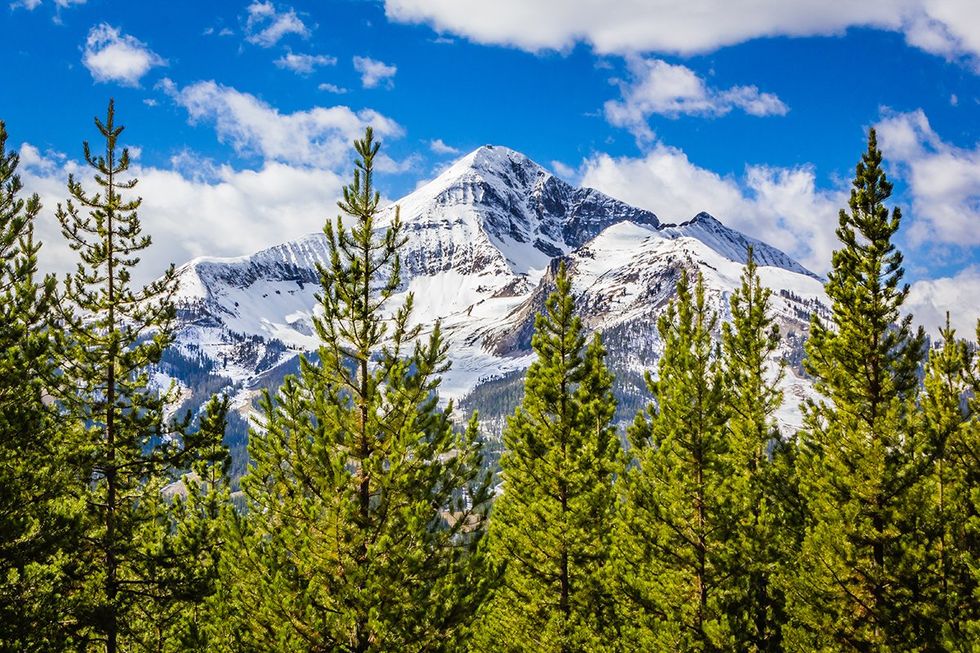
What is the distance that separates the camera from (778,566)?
17297 mm

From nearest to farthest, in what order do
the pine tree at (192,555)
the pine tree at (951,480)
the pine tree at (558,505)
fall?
the pine tree at (192,555)
the pine tree at (951,480)
the pine tree at (558,505)

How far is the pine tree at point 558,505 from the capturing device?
18.9 metres

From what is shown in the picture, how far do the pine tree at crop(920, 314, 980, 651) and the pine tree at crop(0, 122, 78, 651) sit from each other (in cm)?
1676

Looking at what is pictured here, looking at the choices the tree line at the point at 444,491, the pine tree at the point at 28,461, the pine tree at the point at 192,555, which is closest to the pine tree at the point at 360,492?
the tree line at the point at 444,491

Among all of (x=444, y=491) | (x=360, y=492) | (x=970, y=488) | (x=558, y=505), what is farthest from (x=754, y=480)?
(x=360, y=492)

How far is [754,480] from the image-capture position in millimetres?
21953

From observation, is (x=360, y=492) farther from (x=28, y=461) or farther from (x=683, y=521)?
(x=683, y=521)

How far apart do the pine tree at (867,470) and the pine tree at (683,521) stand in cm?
210

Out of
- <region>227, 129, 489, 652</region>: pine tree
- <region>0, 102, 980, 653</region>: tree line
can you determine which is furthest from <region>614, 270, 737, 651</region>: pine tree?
<region>227, 129, 489, 652</region>: pine tree

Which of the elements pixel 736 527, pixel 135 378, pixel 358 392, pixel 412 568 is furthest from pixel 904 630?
pixel 135 378

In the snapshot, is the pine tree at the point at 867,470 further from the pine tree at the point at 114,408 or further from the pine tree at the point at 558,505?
the pine tree at the point at 114,408

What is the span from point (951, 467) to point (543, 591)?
447 inches

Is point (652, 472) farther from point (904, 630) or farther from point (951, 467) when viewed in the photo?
point (951, 467)

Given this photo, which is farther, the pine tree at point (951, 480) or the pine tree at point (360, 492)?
the pine tree at point (951, 480)
